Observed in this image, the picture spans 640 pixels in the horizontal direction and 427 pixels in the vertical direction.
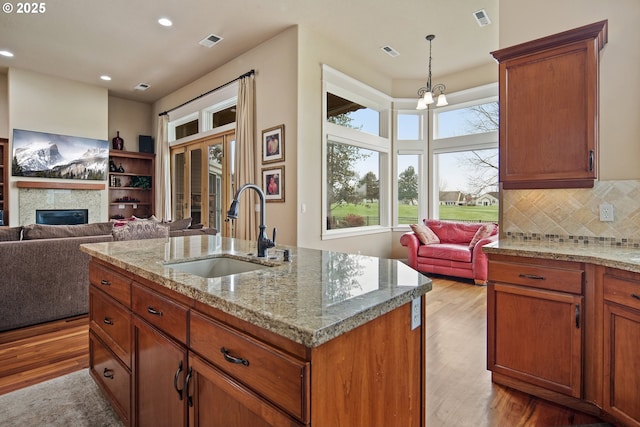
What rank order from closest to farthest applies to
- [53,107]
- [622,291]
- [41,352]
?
[622,291] → [41,352] → [53,107]

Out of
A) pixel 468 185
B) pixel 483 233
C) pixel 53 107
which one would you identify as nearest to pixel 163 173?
pixel 53 107

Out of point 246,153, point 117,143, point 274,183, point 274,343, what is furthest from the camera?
point 117,143

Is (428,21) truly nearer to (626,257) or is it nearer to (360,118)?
(360,118)

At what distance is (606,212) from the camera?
7.25ft

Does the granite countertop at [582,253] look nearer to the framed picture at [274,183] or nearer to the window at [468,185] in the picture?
the framed picture at [274,183]

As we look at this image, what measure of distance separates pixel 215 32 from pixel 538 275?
15.2 ft

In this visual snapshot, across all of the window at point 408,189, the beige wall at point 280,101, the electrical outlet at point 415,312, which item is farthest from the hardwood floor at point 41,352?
the window at point 408,189

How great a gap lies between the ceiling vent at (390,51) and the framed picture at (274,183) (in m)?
2.41

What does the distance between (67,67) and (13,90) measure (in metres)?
1.05

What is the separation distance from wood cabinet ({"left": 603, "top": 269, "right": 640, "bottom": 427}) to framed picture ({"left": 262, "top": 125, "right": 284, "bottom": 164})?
374 cm

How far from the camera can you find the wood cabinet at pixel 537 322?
1.89 meters

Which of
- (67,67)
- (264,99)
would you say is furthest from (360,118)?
(67,67)

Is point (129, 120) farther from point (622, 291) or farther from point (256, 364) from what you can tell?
point (622, 291)

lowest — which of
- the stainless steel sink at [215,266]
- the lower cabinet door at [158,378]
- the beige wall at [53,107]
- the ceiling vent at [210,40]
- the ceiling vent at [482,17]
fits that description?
the lower cabinet door at [158,378]
